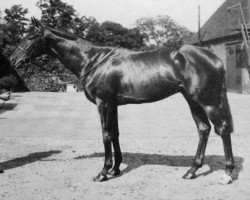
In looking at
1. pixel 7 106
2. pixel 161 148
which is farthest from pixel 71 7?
pixel 161 148

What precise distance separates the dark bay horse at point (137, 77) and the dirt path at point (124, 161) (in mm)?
402

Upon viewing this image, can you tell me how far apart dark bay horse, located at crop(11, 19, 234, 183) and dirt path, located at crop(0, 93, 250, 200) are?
0.40 meters

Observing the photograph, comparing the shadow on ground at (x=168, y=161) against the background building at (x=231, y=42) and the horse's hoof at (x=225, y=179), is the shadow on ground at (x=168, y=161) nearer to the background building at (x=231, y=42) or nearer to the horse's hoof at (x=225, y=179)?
the horse's hoof at (x=225, y=179)

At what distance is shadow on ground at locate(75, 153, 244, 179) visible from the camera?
7033 mm

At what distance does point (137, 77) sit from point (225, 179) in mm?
2081

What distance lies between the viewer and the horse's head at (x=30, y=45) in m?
6.58

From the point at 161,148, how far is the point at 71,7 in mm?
48405

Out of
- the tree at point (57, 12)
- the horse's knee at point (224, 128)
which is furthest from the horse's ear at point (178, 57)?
the tree at point (57, 12)

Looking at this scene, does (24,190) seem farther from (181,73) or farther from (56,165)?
(181,73)

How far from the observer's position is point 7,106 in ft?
61.4

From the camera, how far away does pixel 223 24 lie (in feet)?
112

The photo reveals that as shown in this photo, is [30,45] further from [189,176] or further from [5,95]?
[189,176]

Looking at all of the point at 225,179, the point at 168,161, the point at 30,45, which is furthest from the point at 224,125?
the point at 30,45

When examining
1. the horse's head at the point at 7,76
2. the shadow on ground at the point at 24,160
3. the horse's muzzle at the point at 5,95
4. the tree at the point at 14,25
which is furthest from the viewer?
the tree at the point at 14,25
